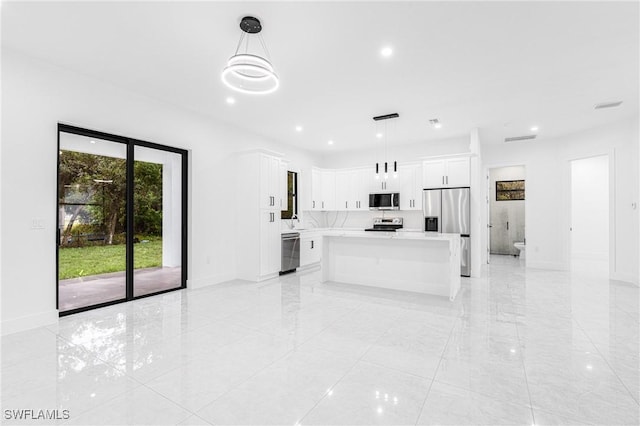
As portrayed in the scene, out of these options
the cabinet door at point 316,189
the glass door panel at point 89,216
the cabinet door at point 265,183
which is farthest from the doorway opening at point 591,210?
the glass door panel at point 89,216

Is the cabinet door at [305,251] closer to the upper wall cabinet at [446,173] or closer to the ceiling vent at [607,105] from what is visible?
the upper wall cabinet at [446,173]

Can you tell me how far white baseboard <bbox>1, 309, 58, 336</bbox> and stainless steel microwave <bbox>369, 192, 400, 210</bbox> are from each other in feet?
19.9

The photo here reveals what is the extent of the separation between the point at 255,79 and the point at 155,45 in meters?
1.17

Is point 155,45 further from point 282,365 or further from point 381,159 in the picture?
point 381,159

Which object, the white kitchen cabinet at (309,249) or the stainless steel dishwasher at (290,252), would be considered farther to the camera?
the white kitchen cabinet at (309,249)

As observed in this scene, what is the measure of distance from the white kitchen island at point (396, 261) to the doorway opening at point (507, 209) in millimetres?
5166

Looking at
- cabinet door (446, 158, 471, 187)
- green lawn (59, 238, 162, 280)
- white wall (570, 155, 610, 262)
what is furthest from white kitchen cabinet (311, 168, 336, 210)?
white wall (570, 155, 610, 262)

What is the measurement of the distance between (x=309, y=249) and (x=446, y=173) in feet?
11.2

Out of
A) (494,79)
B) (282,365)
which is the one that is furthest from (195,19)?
→ (494,79)

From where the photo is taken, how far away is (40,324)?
11.0 ft

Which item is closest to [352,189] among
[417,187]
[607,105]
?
[417,187]

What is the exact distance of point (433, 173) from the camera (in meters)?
6.41

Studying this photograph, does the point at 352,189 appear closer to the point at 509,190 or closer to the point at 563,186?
the point at 563,186

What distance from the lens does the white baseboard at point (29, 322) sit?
314 cm
